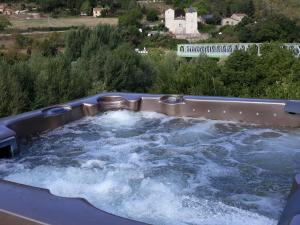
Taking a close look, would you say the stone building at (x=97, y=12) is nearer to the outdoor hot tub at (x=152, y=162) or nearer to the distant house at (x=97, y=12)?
the distant house at (x=97, y=12)

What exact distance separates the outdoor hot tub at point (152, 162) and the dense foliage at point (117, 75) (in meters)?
2.07

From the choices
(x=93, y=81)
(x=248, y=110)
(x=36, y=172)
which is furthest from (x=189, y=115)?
(x=93, y=81)

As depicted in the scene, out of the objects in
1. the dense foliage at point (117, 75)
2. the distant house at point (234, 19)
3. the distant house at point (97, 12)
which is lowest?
the dense foliage at point (117, 75)

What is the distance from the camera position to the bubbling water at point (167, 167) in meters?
2.12

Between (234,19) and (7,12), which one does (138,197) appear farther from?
(7,12)

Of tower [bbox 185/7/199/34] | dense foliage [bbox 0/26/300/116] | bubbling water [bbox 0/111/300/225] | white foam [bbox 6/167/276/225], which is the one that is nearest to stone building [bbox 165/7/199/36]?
tower [bbox 185/7/199/34]

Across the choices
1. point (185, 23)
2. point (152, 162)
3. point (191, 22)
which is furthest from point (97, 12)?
point (152, 162)

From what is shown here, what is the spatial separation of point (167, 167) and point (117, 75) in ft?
17.3

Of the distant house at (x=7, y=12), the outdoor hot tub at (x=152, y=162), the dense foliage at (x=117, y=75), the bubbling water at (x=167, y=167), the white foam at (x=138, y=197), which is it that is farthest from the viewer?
the distant house at (x=7, y=12)

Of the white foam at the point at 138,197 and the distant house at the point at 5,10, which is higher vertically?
the distant house at the point at 5,10

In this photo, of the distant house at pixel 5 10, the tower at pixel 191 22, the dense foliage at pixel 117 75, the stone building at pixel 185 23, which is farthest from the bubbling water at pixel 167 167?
the distant house at pixel 5 10

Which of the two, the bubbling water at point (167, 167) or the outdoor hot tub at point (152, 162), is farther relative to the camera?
the bubbling water at point (167, 167)

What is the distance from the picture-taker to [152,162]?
282 cm

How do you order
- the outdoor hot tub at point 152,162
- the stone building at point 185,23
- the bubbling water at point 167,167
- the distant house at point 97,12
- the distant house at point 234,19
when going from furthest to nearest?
the distant house at point 97,12, the distant house at point 234,19, the stone building at point 185,23, the bubbling water at point 167,167, the outdoor hot tub at point 152,162
